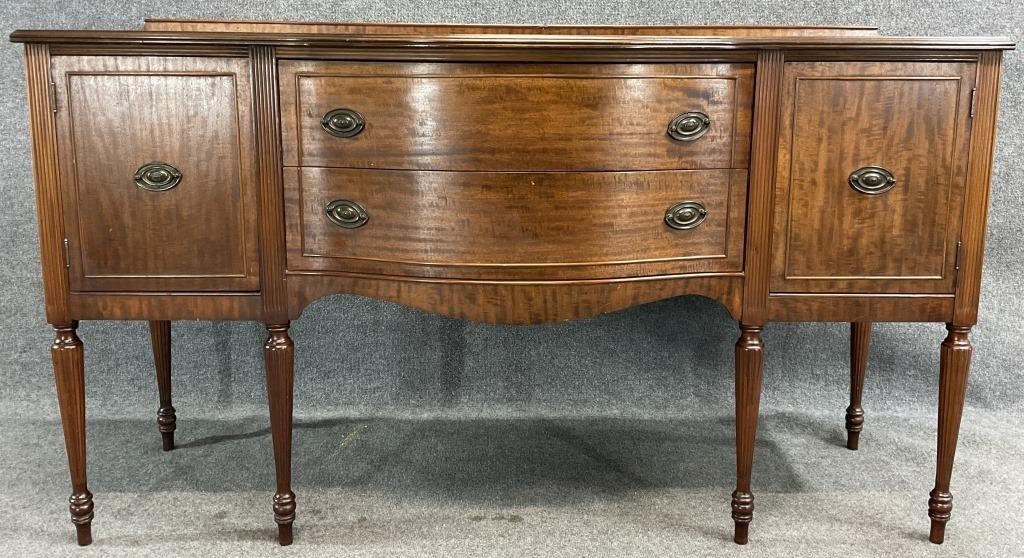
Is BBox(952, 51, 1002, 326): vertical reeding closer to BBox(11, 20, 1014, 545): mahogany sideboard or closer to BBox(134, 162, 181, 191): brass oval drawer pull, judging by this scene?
BBox(11, 20, 1014, 545): mahogany sideboard

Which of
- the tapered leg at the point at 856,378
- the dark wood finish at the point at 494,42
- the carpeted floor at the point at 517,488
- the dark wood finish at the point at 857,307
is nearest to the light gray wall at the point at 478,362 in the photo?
the carpeted floor at the point at 517,488

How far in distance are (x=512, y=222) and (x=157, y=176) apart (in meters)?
0.62

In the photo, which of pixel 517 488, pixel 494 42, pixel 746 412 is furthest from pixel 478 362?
pixel 494 42

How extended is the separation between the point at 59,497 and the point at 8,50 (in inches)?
45.8

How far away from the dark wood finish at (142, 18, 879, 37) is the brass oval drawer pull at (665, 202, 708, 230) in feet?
1.24

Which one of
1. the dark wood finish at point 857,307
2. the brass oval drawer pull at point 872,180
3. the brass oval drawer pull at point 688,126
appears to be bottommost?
the dark wood finish at point 857,307

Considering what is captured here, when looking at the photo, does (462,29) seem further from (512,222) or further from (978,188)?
(978,188)

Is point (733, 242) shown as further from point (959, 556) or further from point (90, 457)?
point (90, 457)

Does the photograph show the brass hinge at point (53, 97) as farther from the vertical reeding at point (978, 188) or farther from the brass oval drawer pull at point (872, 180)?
the vertical reeding at point (978, 188)

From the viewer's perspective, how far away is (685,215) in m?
1.56

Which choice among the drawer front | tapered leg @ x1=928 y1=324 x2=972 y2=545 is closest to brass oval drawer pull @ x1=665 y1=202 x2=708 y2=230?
the drawer front

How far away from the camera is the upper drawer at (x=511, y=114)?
58.4 inches

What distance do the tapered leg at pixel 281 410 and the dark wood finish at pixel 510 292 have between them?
0.11 m

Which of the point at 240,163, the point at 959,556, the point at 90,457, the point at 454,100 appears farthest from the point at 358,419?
the point at 959,556
